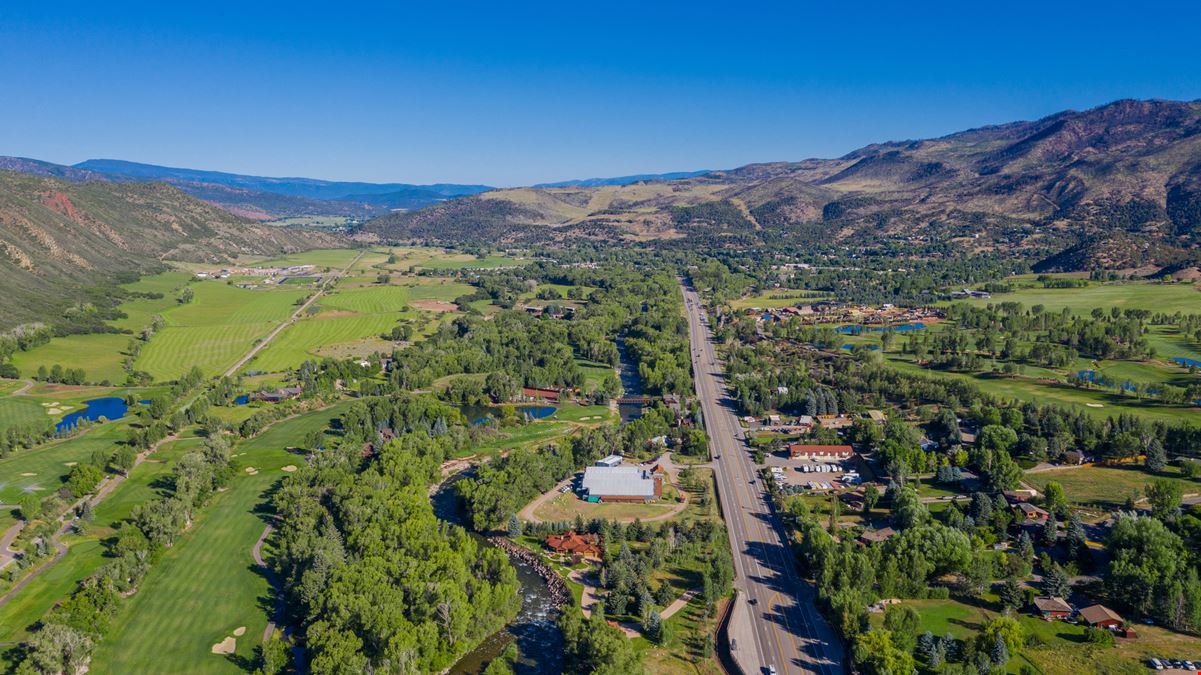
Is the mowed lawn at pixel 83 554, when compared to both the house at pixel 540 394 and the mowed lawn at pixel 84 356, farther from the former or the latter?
the house at pixel 540 394

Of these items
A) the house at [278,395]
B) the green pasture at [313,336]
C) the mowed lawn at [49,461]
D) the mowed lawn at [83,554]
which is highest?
the green pasture at [313,336]

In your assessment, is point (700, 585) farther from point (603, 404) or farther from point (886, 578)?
point (603, 404)

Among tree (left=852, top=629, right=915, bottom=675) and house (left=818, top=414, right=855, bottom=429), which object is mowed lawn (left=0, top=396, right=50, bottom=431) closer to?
tree (left=852, top=629, right=915, bottom=675)

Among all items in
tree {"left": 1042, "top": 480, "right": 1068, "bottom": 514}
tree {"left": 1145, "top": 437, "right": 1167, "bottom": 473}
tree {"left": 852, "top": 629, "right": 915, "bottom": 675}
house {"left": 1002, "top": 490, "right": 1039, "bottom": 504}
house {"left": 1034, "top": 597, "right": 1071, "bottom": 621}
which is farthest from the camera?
tree {"left": 1145, "top": 437, "right": 1167, "bottom": 473}

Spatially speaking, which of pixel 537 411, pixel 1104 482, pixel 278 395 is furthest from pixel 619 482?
pixel 278 395

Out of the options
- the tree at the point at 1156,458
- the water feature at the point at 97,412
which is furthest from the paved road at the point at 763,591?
the water feature at the point at 97,412

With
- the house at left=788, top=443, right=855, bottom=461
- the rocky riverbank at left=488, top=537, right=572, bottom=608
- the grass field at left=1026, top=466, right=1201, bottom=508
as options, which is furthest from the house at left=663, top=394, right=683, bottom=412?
the grass field at left=1026, top=466, right=1201, bottom=508

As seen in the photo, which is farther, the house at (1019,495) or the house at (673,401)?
the house at (673,401)

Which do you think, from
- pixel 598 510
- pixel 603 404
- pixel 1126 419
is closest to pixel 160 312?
pixel 603 404
